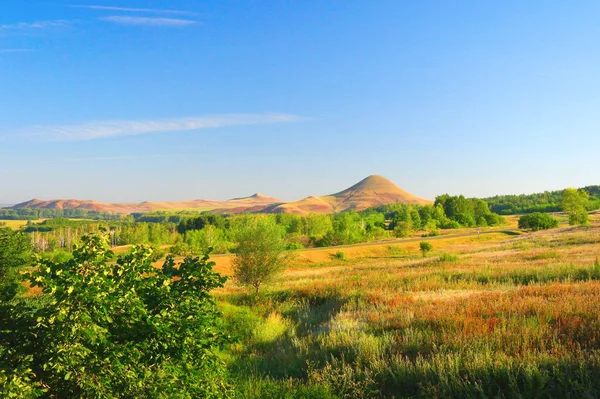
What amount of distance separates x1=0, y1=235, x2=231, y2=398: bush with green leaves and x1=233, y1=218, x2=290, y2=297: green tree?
18780 mm

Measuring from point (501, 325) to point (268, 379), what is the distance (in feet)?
18.0

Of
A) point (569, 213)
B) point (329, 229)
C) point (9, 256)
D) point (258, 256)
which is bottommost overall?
point (329, 229)

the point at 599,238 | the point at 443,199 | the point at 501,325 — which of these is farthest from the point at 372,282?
the point at 443,199

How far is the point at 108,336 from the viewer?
5211 millimetres

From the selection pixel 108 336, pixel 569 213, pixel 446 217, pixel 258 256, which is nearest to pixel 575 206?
pixel 569 213

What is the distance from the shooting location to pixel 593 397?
5840 mm

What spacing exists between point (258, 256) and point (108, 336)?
19.9m

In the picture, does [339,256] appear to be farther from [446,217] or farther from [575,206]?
[446,217]

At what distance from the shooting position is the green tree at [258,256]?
979 inches

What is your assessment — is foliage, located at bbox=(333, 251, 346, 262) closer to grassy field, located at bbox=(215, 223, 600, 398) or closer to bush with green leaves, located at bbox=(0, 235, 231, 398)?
grassy field, located at bbox=(215, 223, 600, 398)

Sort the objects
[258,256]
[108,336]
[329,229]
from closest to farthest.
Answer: [108,336] < [258,256] < [329,229]

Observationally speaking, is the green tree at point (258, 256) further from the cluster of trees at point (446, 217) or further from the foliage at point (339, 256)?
Answer: the cluster of trees at point (446, 217)

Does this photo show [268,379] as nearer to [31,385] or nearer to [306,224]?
[31,385]

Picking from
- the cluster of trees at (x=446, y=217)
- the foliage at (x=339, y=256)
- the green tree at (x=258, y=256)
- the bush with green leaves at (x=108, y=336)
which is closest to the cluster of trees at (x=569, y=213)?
the cluster of trees at (x=446, y=217)
